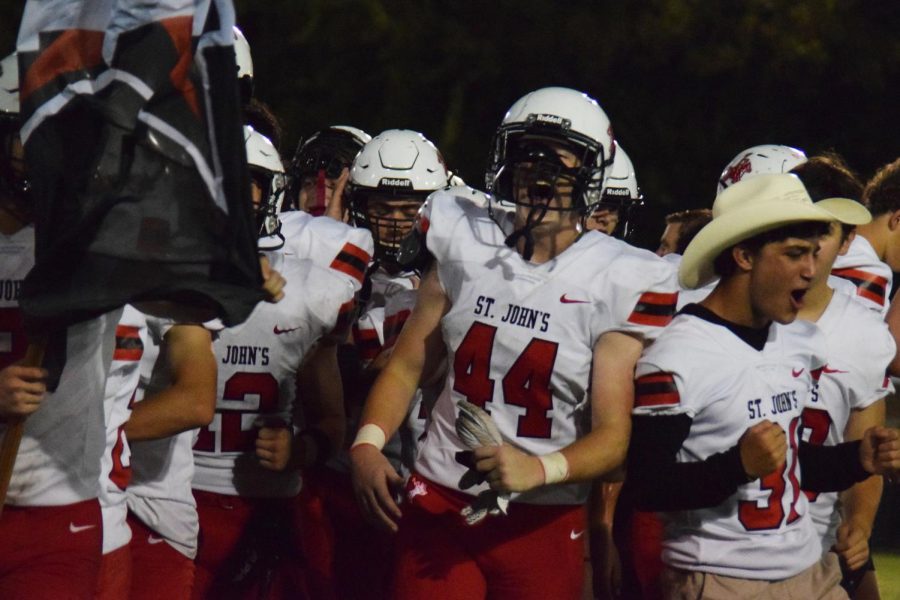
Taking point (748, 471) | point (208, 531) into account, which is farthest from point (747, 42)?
point (748, 471)

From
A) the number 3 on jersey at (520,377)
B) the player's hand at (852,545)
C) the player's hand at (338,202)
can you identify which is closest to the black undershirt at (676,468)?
the number 3 on jersey at (520,377)

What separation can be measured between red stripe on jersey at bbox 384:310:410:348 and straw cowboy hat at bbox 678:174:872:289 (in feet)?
5.04

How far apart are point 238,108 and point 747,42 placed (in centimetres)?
1024

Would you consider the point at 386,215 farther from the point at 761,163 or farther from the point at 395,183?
the point at 761,163

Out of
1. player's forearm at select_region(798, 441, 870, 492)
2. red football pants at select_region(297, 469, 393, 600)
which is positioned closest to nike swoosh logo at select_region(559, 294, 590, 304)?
player's forearm at select_region(798, 441, 870, 492)

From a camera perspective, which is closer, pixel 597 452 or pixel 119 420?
pixel 597 452

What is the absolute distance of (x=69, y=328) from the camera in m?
3.97

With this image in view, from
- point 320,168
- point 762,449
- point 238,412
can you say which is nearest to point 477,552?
point 762,449

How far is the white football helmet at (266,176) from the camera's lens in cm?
535

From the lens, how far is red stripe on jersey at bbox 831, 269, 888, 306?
5680 millimetres

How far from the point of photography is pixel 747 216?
171 inches

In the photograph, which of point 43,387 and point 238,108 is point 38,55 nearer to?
point 238,108

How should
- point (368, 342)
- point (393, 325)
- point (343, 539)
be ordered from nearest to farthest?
point (393, 325)
point (343, 539)
point (368, 342)

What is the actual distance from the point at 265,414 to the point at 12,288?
140cm
